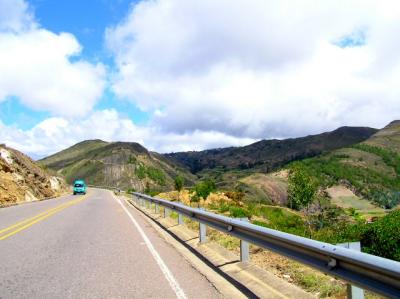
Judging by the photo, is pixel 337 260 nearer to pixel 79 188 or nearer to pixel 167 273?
pixel 167 273

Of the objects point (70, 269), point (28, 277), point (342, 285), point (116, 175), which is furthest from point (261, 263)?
point (116, 175)

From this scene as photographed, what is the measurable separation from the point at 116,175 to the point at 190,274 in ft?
627

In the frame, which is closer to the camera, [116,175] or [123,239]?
[123,239]

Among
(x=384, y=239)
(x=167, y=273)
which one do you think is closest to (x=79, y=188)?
(x=384, y=239)

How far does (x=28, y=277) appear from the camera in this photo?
735 cm

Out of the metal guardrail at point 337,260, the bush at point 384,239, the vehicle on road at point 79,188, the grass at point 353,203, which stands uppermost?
the vehicle on road at point 79,188

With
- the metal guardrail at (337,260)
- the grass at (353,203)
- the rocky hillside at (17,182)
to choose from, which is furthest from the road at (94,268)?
the grass at (353,203)

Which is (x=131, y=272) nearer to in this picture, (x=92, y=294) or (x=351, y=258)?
(x=92, y=294)

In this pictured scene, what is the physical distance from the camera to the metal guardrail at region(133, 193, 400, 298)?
161 inches

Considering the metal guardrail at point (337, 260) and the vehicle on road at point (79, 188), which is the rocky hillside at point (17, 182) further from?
the metal guardrail at point (337, 260)

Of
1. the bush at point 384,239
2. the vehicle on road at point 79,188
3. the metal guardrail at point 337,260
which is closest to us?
the metal guardrail at point 337,260

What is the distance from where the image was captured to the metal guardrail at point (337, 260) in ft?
13.4

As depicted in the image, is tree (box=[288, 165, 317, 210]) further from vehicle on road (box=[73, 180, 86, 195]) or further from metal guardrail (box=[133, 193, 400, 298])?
metal guardrail (box=[133, 193, 400, 298])

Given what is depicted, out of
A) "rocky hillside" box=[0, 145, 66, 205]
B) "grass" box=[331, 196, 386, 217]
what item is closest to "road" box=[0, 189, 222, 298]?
"rocky hillside" box=[0, 145, 66, 205]
